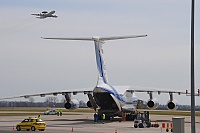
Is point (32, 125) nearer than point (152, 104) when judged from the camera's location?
Yes

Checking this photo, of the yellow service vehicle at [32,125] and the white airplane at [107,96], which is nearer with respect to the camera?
the yellow service vehicle at [32,125]

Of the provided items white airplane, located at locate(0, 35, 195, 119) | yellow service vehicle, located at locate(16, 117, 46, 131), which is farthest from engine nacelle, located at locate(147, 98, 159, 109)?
yellow service vehicle, located at locate(16, 117, 46, 131)

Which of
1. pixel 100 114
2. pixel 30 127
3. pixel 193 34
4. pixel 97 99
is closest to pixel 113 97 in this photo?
pixel 97 99

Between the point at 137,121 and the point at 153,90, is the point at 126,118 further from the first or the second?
the point at 137,121

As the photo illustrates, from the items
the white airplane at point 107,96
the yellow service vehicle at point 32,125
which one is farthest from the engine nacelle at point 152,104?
the yellow service vehicle at point 32,125

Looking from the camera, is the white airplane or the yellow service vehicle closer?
the yellow service vehicle

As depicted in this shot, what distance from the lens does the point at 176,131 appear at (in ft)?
53.8

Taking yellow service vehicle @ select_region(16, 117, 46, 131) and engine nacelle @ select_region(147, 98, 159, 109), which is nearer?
yellow service vehicle @ select_region(16, 117, 46, 131)

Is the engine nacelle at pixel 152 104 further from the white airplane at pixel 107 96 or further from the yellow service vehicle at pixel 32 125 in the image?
the yellow service vehicle at pixel 32 125

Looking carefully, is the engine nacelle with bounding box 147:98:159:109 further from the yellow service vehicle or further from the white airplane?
the yellow service vehicle

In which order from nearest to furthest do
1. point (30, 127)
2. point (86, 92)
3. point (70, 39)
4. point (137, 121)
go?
point (30, 127) < point (137, 121) < point (70, 39) < point (86, 92)

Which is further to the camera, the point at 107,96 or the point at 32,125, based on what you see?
the point at 107,96

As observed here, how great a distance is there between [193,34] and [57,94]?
1720 inches

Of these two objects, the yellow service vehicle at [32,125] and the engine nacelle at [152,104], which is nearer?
the yellow service vehicle at [32,125]
